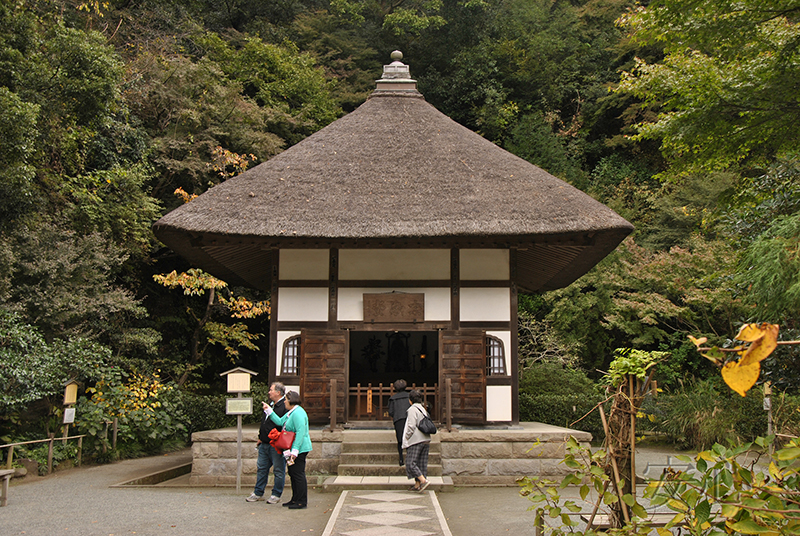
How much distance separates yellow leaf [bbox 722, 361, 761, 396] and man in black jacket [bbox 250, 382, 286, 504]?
225 inches

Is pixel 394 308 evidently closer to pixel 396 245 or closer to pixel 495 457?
pixel 396 245

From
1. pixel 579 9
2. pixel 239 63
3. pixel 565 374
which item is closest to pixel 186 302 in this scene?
pixel 239 63

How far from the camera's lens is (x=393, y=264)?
32.8ft

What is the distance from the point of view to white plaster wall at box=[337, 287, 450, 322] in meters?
9.80

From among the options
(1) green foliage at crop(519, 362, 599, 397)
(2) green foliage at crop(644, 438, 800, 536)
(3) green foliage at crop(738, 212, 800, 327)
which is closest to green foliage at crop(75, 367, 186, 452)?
(1) green foliage at crop(519, 362, 599, 397)

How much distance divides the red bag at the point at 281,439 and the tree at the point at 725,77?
23.5 ft

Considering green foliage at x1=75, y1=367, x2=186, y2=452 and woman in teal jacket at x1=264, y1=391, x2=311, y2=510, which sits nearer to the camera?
woman in teal jacket at x1=264, y1=391, x2=311, y2=510

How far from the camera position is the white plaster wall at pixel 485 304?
9.83 metres

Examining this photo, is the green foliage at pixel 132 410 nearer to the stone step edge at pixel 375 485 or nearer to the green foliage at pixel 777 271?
the stone step edge at pixel 375 485

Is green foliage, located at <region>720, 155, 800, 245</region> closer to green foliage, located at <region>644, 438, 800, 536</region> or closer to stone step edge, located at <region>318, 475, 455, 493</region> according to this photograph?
stone step edge, located at <region>318, 475, 455, 493</region>

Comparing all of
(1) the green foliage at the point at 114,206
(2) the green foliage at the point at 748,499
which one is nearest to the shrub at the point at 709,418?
(2) the green foliage at the point at 748,499

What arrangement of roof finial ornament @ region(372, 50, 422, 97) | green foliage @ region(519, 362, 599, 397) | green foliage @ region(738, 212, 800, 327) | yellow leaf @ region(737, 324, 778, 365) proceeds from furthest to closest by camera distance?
green foliage @ region(519, 362, 599, 397), roof finial ornament @ region(372, 50, 422, 97), green foliage @ region(738, 212, 800, 327), yellow leaf @ region(737, 324, 778, 365)

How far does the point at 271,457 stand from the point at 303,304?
329 centimetres

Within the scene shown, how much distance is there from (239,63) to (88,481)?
1452 centimetres
